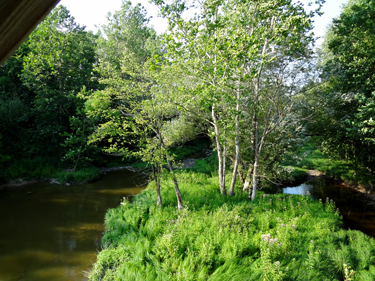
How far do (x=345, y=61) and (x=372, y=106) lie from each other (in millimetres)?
2753

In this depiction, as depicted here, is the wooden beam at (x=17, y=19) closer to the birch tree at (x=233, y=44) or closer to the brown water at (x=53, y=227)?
the birch tree at (x=233, y=44)

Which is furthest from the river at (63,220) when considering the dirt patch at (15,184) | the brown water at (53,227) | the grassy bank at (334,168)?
the grassy bank at (334,168)

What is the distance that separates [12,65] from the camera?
16391 mm

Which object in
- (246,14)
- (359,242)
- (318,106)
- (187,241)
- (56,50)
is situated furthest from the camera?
(56,50)

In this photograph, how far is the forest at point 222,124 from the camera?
5668 millimetres

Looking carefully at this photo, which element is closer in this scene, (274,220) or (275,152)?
(274,220)

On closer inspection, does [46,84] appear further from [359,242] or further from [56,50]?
[359,242]

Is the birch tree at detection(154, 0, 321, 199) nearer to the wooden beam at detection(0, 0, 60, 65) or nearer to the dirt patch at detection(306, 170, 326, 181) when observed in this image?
the wooden beam at detection(0, 0, 60, 65)

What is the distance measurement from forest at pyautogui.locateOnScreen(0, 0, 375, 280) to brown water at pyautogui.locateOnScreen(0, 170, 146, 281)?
1.06m

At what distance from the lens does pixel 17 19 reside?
2.04 feet

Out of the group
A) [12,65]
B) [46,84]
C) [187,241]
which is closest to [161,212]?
[187,241]

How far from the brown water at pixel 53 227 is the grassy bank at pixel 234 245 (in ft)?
3.82

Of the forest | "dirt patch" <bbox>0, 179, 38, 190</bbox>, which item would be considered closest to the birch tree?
the forest

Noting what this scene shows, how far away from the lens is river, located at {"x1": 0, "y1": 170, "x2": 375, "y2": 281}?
7.02 m
